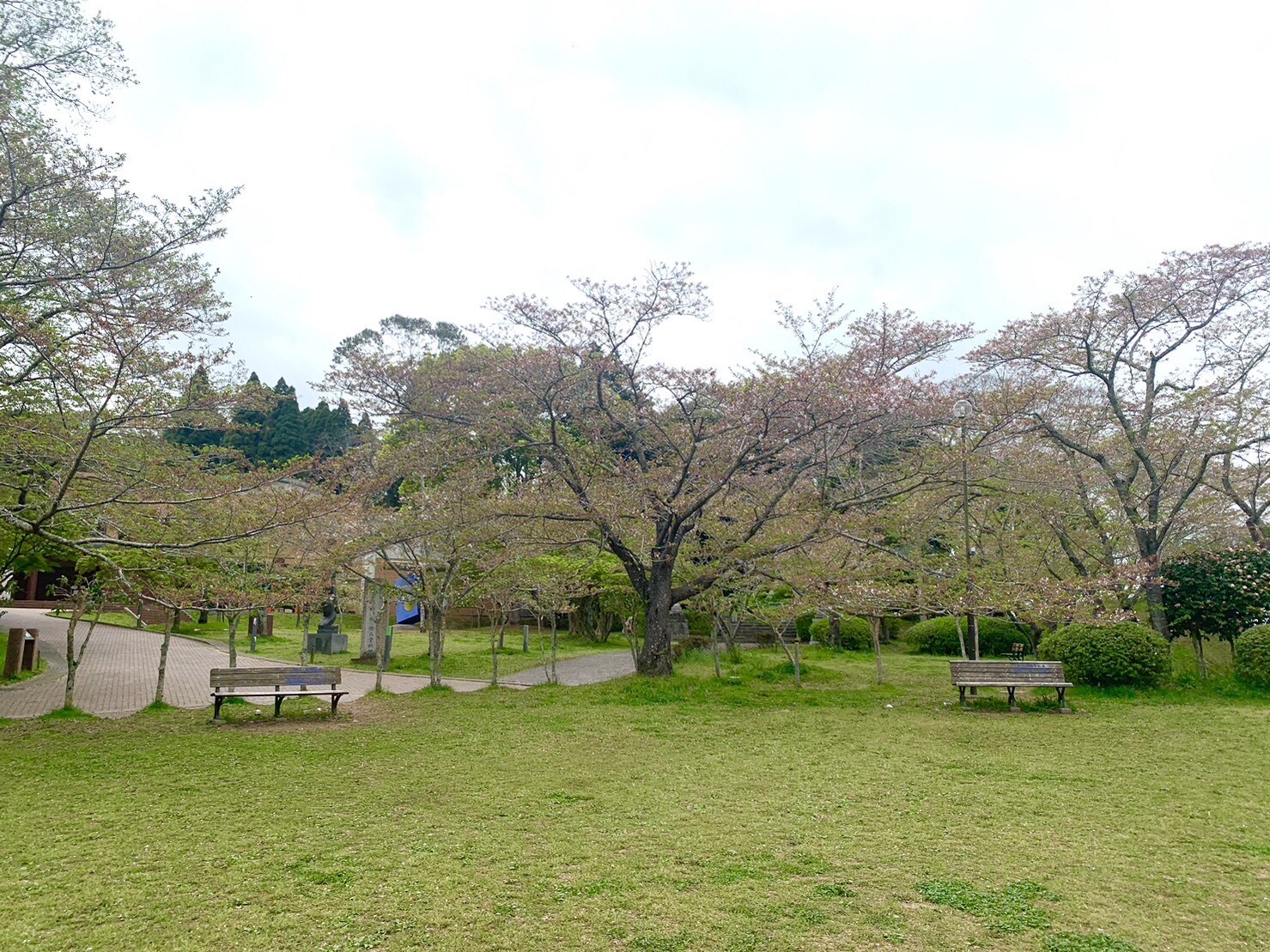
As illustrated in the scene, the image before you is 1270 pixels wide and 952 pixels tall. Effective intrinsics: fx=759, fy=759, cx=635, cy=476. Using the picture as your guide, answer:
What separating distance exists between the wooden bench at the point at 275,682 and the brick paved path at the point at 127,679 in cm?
163

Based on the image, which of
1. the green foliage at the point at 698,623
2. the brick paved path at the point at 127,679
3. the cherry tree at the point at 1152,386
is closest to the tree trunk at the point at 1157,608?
the cherry tree at the point at 1152,386

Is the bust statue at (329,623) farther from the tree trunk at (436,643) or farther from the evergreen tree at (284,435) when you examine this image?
the evergreen tree at (284,435)

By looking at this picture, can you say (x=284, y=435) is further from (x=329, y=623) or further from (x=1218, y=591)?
(x=1218, y=591)

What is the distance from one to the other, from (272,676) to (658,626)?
17.7 ft

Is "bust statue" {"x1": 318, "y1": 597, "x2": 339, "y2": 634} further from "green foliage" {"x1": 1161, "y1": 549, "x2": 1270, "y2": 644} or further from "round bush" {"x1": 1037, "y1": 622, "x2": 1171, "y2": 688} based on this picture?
"green foliage" {"x1": 1161, "y1": 549, "x2": 1270, "y2": 644}

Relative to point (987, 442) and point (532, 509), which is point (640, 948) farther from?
point (987, 442)

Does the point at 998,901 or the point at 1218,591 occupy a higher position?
the point at 1218,591

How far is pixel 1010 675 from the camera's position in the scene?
31.2 ft

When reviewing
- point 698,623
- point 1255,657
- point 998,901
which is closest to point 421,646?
point 698,623

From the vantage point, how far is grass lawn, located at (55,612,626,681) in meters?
15.4

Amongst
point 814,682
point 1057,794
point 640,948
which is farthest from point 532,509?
point 640,948

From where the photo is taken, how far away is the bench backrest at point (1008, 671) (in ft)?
31.0

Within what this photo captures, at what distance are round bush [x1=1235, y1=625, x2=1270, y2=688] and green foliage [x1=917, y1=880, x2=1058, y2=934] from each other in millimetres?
9525

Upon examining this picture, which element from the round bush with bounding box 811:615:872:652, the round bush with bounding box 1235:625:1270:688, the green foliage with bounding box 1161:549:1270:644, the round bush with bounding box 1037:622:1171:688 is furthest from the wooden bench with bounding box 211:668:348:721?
the round bush with bounding box 811:615:872:652
